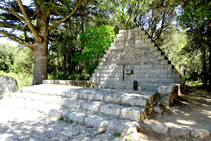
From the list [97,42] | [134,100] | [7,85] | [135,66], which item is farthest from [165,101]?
[97,42]

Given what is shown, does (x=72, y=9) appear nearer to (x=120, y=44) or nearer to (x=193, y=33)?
(x=120, y=44)

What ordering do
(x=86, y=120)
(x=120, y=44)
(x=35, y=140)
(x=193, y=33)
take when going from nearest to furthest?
1. (x=35, y=140)
2. (x=86, y=120)
3. (x=120, y=44)
4. (x=193, y=33)

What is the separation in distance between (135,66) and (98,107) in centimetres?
436

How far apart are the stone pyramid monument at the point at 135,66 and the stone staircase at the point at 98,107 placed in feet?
7.61

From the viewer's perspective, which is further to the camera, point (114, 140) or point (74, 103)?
point (74, 103)

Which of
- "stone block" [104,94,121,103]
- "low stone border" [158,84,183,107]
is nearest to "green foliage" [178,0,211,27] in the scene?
"low stone border" [158,84,183,107]

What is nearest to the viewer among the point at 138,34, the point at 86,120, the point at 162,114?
the point at 86,120

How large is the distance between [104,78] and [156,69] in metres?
3.19

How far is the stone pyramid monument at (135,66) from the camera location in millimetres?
7835

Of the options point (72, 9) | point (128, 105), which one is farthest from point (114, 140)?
point (72, 9)

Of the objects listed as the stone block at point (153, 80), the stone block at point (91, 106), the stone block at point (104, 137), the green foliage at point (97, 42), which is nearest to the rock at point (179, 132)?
the stone block at point (104, 137)

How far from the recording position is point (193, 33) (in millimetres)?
11914

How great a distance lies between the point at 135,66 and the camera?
28.5ft

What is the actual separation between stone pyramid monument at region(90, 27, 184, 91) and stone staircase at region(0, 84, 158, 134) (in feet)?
7.61
